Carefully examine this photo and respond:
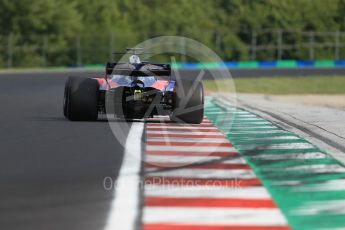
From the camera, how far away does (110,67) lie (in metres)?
16.9

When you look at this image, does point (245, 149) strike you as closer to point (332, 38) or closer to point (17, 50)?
point (17, 50)

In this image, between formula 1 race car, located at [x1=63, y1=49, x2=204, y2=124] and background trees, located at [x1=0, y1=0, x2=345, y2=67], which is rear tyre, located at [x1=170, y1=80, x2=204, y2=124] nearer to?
formula 1 race car, located at [x1=63, y1=49, x2=204, y2=124]

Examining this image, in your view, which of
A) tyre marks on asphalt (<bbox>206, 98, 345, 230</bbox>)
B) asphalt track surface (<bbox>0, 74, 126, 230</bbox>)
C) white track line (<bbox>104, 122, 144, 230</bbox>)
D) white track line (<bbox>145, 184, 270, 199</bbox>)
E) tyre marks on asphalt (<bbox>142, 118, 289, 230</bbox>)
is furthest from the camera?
white track line (<bbox>145, 184, 270, 199</bbox>)

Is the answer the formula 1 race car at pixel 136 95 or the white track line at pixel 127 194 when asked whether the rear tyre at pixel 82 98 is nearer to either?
the formula 1 race car at pixel 136 95

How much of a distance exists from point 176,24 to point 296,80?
2859 cm

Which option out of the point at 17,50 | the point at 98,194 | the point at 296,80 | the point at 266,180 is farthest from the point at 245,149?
the point at 17,50

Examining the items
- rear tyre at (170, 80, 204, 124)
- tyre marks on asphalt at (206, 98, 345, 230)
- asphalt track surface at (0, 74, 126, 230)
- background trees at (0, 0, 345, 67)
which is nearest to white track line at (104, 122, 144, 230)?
asphalt track surface at (0, 74, 126, 230)

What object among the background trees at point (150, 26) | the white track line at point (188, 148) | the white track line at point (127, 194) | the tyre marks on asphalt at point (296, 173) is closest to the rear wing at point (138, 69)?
the tyre marks on asphalt at point (296, 173)

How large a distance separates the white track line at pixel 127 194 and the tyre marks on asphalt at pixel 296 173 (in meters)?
1.23

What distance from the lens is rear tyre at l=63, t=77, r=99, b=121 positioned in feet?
55.1

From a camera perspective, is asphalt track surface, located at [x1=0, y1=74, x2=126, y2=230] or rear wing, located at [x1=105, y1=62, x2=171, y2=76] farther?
rear wing, located at [x1=105, y1=62, x2=171, y2=76]

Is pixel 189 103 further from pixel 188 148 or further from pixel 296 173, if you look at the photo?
pixel 296 173

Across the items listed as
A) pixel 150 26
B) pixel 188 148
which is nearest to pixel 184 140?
pixel 188 148

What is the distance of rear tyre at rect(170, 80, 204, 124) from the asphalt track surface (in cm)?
133
